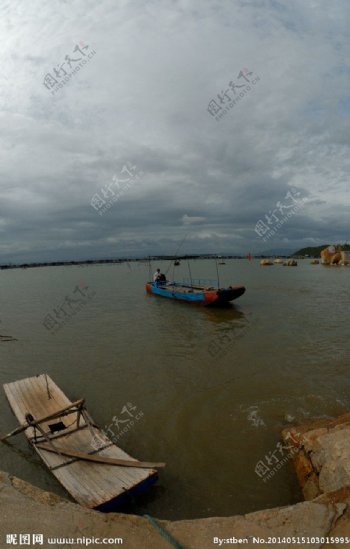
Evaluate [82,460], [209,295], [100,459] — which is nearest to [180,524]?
[100,459]

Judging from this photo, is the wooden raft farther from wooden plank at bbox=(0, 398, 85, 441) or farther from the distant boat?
the distant boat

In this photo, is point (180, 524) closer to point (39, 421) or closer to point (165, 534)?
point (165, 534)

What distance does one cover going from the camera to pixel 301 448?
7.59 metres

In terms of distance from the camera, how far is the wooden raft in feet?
20.3

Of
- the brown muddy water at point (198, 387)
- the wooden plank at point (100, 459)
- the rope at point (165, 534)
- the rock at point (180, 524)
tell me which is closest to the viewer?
the rope at point (165, 534)

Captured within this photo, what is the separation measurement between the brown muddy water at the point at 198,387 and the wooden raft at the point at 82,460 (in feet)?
2.43

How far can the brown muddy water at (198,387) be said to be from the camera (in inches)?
291

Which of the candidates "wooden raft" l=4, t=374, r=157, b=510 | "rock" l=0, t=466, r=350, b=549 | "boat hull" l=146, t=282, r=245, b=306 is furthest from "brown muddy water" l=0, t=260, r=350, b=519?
"boat hull" l=146, t=282, r=245, b=306

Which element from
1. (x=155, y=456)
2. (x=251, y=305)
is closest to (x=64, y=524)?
(x=155, y=456)

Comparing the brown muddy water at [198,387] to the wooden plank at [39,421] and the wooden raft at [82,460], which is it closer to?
the wooden raft at [82,460]

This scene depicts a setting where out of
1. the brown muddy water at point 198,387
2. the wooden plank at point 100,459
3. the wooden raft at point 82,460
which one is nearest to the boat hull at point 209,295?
the brown muddy water at point 198,387

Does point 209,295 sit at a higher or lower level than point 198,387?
higher

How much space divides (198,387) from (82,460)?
225 inches

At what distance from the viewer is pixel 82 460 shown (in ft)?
23.6
